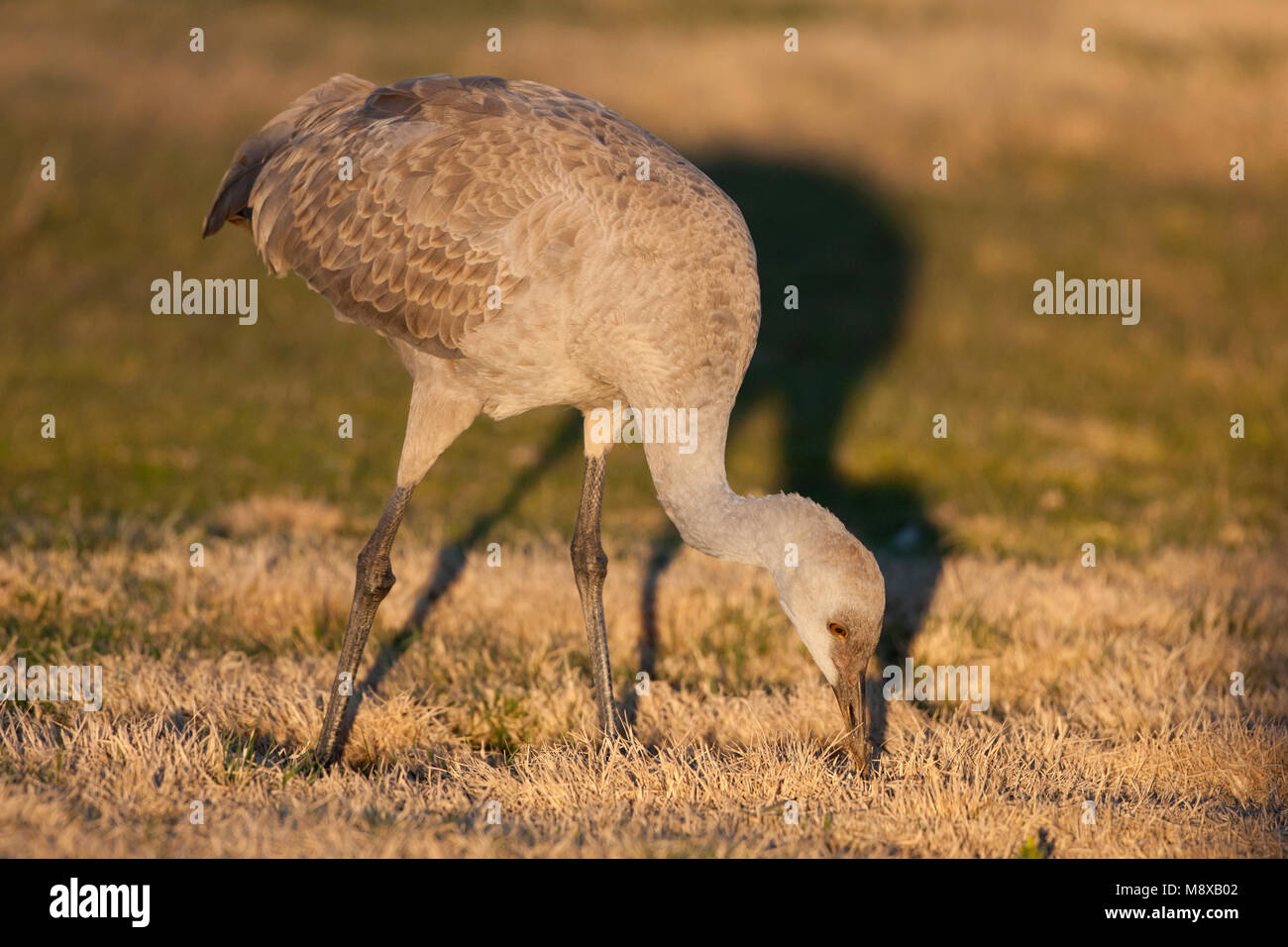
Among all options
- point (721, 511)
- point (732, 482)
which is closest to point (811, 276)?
point (732, 482)

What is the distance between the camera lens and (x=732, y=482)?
30.1 ft

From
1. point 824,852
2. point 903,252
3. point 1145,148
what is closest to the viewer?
point 824,852

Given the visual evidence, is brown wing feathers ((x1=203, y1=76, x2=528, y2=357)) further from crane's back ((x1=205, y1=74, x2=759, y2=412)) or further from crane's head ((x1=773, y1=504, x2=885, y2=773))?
crane's head ((x1=773, y1=504, x2=885, y2=773))

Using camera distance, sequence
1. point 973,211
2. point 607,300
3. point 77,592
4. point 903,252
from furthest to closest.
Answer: point 973,211, point 903,252, point 77,592, point 607,300

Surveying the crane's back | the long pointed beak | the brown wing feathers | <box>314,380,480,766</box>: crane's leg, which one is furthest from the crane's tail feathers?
the long pointed beak

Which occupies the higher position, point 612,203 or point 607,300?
point 612,203

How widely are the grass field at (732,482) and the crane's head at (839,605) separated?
0.27 metres

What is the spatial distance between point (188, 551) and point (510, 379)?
2737mm

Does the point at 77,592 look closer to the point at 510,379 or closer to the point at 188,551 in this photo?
the point at 188,551

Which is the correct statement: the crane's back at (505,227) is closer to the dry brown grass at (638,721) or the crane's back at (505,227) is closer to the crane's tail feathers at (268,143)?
the crane's tail feathers at (268,143)

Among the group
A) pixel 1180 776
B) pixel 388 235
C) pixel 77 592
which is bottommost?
pixel 1180 776

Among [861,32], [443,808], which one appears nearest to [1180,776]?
[443,808]

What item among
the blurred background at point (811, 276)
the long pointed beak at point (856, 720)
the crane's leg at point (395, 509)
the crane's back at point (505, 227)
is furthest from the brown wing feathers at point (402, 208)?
the blurred background at point (811, 276)

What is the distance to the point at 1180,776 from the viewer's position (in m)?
5.09
